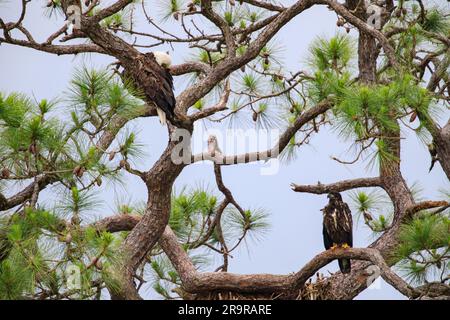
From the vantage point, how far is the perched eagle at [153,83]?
16.2ft

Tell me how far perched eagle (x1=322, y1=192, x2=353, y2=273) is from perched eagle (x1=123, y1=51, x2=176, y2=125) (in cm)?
112

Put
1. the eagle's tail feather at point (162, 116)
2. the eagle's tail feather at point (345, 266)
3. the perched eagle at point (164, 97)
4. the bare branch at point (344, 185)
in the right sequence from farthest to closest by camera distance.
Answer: the bare branch at point (344, 185) < the eagle's tail feather at point (345, 266) < the eagle's tail feather at point (162, 116) < the perched eagle at point (164, 97)

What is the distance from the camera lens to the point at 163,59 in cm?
577

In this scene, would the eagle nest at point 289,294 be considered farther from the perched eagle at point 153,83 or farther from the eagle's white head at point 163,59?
the eagle's white head at point 163,59

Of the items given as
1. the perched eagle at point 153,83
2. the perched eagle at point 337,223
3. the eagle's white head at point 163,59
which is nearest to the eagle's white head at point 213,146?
the perched eagle at point 153,83

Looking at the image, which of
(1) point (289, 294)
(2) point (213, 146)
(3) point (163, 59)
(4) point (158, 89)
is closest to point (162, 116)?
(4) point (158, 89)

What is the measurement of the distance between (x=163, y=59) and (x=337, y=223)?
1.24 meters

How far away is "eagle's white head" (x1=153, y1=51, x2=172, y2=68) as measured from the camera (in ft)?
18.7

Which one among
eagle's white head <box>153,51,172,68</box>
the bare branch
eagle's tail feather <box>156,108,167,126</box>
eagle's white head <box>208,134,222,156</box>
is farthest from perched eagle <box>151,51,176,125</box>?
the bare branch

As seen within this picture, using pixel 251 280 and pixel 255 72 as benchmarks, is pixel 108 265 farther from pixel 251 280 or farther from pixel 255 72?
pixel 255 72

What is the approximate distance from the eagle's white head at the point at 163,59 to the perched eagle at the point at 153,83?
555mm

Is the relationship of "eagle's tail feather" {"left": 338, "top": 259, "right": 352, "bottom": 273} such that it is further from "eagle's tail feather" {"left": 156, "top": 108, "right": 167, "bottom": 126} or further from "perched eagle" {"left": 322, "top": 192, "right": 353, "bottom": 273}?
"eagle's tail feather" {"left": 156, "top": 108, "right": 167, "bottom": 126}

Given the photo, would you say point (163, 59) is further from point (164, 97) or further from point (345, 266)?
point (345, 266)
